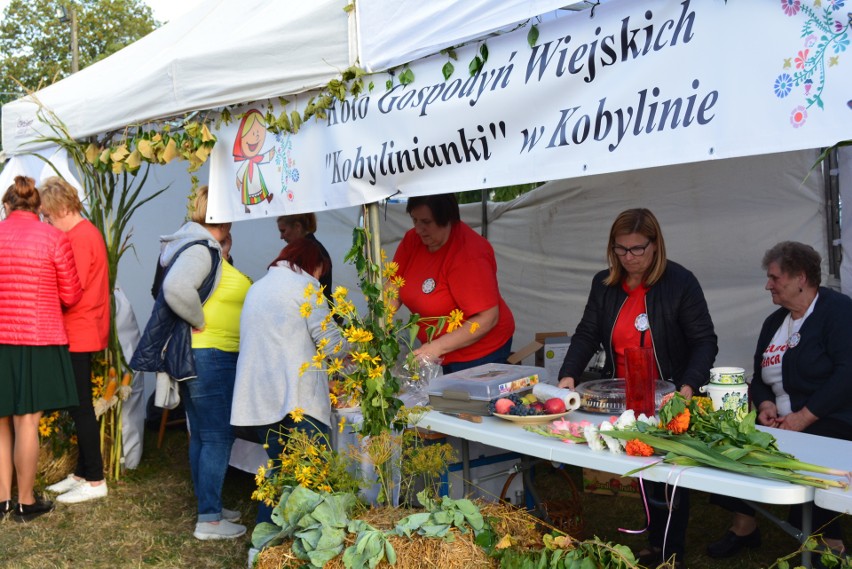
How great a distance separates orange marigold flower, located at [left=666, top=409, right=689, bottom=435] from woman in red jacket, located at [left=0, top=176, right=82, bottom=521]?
3.25 meters

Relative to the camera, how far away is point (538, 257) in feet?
17.8

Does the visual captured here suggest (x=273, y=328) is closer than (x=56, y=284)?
Yes

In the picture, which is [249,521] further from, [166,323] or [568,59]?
[568,59]

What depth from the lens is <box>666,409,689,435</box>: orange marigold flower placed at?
2320 mm

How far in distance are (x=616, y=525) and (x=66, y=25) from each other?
104 feet

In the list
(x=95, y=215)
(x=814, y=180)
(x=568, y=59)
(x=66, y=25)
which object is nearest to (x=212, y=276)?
(x=95, y=215)

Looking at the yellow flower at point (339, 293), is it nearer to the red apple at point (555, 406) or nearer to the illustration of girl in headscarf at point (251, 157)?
the red apple at point (555, 406)

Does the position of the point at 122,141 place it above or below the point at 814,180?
above

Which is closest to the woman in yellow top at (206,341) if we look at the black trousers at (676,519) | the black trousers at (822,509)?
the black trousers at (676,519)

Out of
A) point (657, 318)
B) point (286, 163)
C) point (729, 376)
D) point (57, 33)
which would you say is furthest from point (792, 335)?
point (57, 33)

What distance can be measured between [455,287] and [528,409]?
0.95 meters

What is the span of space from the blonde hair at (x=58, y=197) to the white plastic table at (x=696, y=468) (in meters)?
2.67

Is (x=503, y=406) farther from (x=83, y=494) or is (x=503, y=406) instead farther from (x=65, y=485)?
(x=65, y=485)

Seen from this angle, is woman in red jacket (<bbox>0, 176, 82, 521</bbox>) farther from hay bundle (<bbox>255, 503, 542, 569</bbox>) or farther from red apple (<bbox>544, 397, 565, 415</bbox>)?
red apple (<bbox>544, 397, 565, 415</bbox>)
